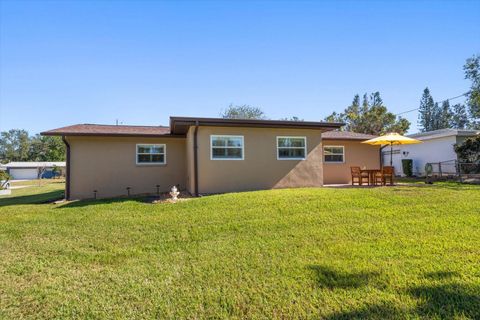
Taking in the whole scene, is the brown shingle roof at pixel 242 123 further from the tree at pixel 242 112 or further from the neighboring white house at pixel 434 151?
the tree at pixel 242 112

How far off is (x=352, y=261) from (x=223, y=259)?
222cm

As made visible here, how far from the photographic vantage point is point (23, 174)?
5250 centimetres

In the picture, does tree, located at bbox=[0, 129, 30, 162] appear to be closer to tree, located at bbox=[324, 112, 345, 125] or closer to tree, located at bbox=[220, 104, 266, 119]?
tree, located at bbox=[220, 104, 266, 119]

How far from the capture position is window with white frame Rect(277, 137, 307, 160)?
40.8 ft

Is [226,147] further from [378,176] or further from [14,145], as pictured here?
[14,145]

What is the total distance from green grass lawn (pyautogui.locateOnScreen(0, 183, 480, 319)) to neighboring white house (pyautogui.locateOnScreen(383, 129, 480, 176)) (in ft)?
46.9

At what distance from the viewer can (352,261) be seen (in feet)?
15.4

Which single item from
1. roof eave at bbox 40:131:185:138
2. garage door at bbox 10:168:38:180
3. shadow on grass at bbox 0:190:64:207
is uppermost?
roof eave at bbox 40:131:185:138

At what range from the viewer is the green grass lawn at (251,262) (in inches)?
139

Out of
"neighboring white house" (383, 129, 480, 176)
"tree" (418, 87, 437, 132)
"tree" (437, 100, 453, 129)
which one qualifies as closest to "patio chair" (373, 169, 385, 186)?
"neighboring white house" (383, 129, 480, 176)

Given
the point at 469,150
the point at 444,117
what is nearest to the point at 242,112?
the point at 469,150

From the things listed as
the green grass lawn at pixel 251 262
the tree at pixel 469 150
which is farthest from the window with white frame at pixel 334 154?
the tree at pixel 469 150

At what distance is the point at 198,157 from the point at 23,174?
187 ft

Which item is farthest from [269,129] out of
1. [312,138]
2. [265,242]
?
[265,242]
